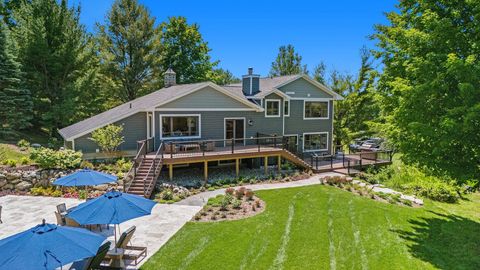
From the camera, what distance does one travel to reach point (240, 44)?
57.1 metres

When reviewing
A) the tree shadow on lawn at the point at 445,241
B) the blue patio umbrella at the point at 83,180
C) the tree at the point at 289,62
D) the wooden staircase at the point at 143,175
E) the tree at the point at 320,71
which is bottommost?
the tree shadow on lawn at the point at 445,241

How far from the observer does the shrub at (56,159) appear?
16016mm

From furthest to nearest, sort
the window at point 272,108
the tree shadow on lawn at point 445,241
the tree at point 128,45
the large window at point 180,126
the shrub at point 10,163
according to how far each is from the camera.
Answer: the tree at point 128,45 → the window at point 272,108 → the large window at point 180,126 → the shrub at point 10,163 → the tree shadow on lawn at point 445,241

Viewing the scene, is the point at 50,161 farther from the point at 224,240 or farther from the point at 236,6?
the point at 236,6

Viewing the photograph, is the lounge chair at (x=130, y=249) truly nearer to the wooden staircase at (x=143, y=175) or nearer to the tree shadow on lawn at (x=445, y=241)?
the wooden staircase at (x=143, y=175)

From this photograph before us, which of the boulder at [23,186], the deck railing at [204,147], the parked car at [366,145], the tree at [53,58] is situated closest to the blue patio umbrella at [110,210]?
the deck railing at [204,147]

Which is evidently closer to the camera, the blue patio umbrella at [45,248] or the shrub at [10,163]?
the blue patio umbrella at [45,248]

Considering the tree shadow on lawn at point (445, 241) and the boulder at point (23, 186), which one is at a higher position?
the boulder at point (23, 186)

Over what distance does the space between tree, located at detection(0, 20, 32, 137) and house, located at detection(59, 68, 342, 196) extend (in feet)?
19.3

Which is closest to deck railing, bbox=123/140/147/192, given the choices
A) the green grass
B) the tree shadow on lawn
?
the green grass

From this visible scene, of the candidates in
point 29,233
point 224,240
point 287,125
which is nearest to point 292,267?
point 224,240

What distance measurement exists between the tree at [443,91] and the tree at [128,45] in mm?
29871

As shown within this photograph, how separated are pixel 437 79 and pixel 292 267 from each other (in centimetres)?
703

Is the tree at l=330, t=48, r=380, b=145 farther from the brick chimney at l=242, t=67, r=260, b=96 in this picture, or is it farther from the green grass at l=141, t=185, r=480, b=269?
the green grass at l=141, t=185, r=480, b=269
